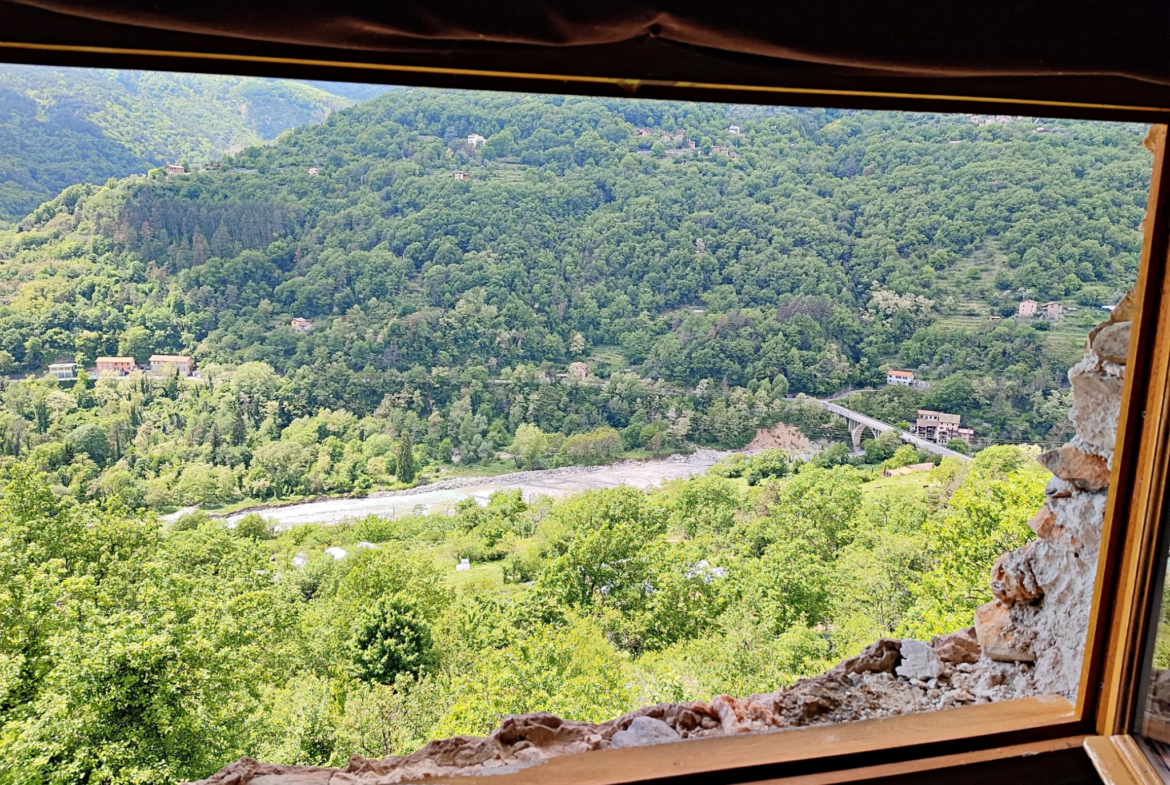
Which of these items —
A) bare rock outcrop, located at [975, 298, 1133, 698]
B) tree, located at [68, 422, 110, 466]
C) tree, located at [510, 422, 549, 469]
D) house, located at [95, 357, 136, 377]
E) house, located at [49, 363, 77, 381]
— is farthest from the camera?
tree, located at [510, 422, 549, 469]

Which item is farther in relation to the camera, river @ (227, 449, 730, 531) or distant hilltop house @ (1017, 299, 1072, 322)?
distant hilltop house @ (1017, 299, 1072, 322)

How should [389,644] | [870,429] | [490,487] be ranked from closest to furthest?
[389,644] → [490,487] → [870,429]

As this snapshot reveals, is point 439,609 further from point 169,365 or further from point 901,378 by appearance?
point 901,378

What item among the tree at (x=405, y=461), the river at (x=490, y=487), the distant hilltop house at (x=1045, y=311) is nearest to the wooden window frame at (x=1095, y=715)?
the river at (x=490, y=487)

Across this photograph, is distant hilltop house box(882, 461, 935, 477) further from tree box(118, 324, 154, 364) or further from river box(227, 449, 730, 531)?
tree box(118, 324, 154, 364)

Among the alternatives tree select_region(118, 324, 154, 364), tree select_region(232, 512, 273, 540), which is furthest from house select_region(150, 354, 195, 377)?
tree select_region(232, 512, 273, 540)

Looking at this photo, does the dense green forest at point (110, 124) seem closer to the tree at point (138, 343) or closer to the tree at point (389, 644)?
the tree at point (138, 343)

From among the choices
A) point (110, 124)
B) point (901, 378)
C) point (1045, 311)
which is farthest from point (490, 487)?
point (1045, 311)
